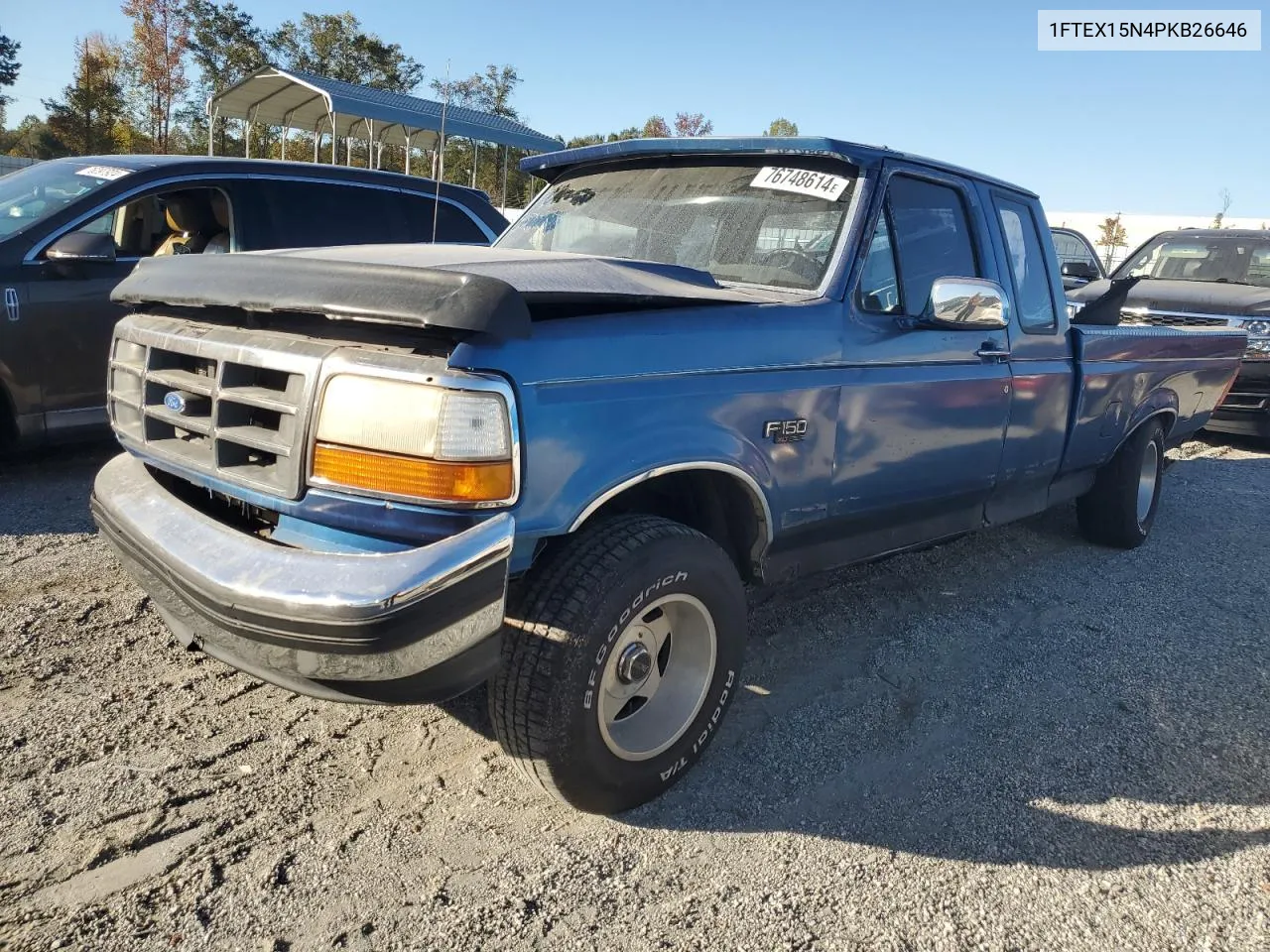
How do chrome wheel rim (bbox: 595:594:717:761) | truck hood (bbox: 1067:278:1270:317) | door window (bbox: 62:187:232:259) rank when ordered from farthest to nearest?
truck hood (bbox: 1067:278:1270:317)
door window (bbox: 62:187:232:259)
chrome wheel rim (bbox: 595:594:717:761)

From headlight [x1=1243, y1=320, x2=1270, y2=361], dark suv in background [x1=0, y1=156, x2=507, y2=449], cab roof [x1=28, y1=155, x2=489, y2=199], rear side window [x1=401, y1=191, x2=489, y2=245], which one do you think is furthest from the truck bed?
cab roof [x1=28, y1=155, x2=489, y2=199]

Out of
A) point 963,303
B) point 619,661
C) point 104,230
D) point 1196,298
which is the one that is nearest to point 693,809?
point 619,661

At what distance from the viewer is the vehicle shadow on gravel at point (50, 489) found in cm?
441

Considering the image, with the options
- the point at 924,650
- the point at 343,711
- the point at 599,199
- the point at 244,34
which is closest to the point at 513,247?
the point at 599,199

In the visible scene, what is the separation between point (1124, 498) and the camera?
17.1 ft

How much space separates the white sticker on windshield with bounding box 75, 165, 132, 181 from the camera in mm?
5219

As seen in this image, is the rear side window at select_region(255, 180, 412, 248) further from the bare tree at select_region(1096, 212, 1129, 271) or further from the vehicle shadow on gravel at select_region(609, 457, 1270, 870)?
the bare tree at select_region(1096, 212, 1129, 271)

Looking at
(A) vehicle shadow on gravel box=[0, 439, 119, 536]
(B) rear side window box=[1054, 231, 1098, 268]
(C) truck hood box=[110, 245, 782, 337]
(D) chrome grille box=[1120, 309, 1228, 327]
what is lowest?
(A) vehicle shadow on gravel box=[0, 439, 119, 536]

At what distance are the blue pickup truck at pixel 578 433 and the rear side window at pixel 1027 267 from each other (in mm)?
328

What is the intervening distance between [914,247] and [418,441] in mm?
2358

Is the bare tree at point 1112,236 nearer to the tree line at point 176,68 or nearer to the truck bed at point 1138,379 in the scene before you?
the tree line at point 176,68

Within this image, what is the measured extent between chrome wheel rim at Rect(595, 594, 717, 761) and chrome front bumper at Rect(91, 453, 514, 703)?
534mm

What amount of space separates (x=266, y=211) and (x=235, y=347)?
3.88 meters

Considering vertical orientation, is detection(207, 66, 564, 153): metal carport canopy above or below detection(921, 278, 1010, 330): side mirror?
above
